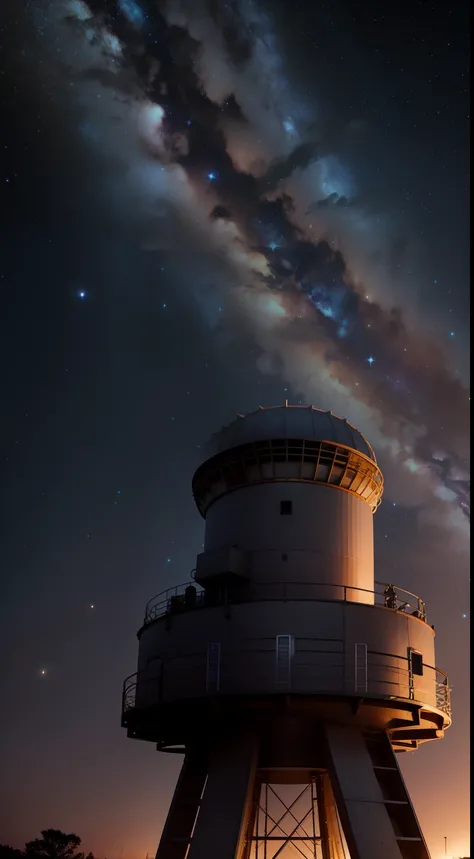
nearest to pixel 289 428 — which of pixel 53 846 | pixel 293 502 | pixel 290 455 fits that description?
pixel 290 455

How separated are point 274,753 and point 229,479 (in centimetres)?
878

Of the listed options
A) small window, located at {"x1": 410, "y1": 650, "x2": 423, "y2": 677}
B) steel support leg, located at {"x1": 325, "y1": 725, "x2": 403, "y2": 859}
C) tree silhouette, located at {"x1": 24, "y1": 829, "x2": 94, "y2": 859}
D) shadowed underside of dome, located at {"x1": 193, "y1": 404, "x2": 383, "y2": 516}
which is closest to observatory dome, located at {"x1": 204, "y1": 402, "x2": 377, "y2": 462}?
shadowed underside of dome, located at {"x1": 193, "y1": 404, "x2": 383, "y2": 516}

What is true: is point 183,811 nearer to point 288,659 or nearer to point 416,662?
point 288,659

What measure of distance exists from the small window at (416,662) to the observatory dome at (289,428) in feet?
22.3

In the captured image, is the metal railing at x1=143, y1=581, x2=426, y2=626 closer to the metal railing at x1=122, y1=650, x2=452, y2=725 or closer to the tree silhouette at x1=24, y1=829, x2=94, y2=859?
the metal railing at x1=122, y1=650, x2=452, y2=725

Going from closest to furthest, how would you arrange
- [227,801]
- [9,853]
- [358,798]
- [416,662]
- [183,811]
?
1. [358,798]
2. [227,801]
3. [416,662]
4. [183,811]
5. [9,853]

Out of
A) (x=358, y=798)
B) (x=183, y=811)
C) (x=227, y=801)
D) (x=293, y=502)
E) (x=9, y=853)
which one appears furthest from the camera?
(x=9, y=853)

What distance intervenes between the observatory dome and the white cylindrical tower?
0.04 metres

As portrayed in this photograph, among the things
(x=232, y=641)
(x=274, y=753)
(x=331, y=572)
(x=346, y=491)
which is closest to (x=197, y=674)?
(x=232, y=641)

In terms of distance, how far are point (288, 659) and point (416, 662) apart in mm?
4436

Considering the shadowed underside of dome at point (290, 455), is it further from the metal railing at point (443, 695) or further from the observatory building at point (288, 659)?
Answer: the metal railing at point (443, 695)

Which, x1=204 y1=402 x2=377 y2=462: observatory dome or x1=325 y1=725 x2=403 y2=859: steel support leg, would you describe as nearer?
x1=325 y1=725 x2=403 y2=859: steel support leg

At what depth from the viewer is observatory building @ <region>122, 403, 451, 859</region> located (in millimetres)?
22344

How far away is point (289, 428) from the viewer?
26969mm
